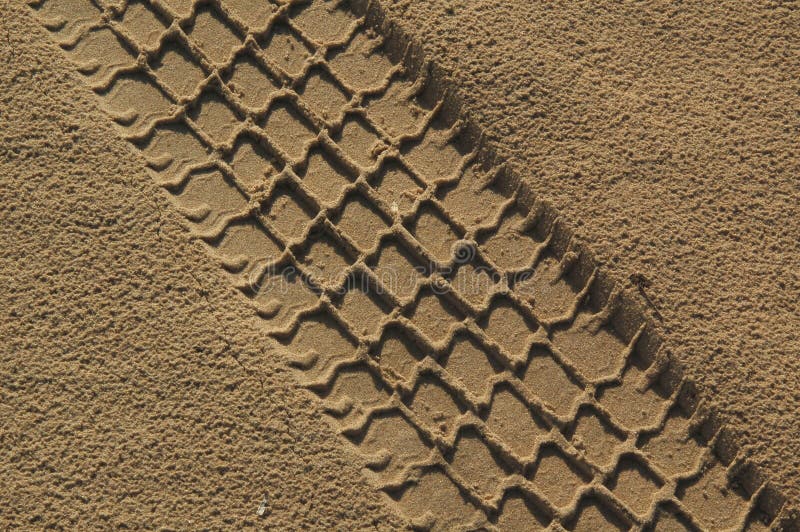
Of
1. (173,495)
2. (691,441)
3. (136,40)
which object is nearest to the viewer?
(173,495)

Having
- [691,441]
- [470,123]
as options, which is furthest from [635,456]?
[470,123]

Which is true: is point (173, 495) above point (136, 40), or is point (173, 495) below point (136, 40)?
below

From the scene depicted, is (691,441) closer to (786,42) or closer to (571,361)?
(571,361)

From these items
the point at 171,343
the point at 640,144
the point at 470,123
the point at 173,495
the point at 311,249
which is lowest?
the point at 173,495

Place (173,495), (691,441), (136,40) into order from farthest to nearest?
(136,40) → (691,441) → (173,495)

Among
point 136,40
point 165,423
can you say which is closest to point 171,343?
point 165,423

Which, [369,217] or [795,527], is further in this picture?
[369,217]
